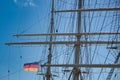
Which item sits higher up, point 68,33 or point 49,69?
point 68,33

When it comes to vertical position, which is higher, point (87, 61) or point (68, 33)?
point (68, 33)

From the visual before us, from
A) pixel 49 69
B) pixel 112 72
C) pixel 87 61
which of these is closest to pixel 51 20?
pixel 49 69

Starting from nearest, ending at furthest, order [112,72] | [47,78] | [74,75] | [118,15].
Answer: [118,15] → [112,72] → [74,75] → [47,78]

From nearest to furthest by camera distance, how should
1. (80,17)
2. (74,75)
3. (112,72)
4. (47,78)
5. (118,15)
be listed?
(118,15)
(112,72)
(74,75)
(80,17)
(47,78)

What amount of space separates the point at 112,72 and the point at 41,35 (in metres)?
9.88

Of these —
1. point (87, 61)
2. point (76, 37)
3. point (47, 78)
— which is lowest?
point (47, 78)

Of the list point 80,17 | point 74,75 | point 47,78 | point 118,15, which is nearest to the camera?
point 118,15

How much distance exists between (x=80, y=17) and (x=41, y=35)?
165 inches

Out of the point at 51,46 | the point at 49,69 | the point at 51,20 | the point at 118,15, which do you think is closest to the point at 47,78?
the point at 49,69

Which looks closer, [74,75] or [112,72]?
[112,72]

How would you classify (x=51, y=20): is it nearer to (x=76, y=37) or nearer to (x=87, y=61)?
(x=76, y=37)

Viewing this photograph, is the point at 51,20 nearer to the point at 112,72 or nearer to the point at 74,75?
the point at 74,75

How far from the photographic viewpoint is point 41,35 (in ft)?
107

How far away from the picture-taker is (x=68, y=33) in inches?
1236
